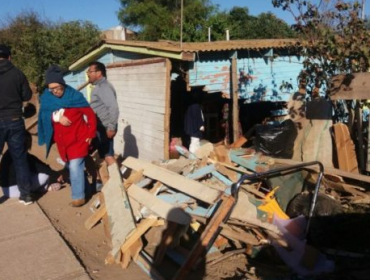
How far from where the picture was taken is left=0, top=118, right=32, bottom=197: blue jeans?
5090mm

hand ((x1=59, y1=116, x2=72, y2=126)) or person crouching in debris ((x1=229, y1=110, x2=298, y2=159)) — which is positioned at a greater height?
hand ((x1=59, y1=116, x2=72, y2=126))

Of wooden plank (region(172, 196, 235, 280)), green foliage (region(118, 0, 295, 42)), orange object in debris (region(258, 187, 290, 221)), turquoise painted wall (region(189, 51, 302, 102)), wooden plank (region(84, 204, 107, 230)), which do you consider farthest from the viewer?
green foliage (region(118, 0, 295, 42))

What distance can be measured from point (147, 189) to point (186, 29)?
58.6 feet

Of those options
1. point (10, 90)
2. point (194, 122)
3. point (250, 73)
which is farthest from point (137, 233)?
point (250, 73)

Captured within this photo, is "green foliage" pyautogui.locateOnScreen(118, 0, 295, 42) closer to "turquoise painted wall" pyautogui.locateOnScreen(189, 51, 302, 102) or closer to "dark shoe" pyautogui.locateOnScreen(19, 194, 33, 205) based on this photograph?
"turquoise painted wall" pyautogui.locateOnScreen(189, 51, 302, 102)

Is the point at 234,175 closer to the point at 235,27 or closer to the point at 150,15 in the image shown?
the point at 235,27

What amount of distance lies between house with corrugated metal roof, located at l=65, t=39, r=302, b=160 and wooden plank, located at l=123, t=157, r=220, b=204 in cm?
197

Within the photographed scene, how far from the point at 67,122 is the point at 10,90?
0.93m

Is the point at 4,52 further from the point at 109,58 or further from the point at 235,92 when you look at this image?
the point at 109,58

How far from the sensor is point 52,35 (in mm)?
17812

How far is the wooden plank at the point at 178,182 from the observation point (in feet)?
12.6

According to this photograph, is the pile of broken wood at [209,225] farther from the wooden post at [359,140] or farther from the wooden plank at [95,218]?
the wooden post at [359,140]

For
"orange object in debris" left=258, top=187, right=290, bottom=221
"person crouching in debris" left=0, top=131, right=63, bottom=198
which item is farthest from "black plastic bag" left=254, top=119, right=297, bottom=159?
"person crouching in debris" left=0, top=131, right=63, bottom=198

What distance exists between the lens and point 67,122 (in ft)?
16.0
